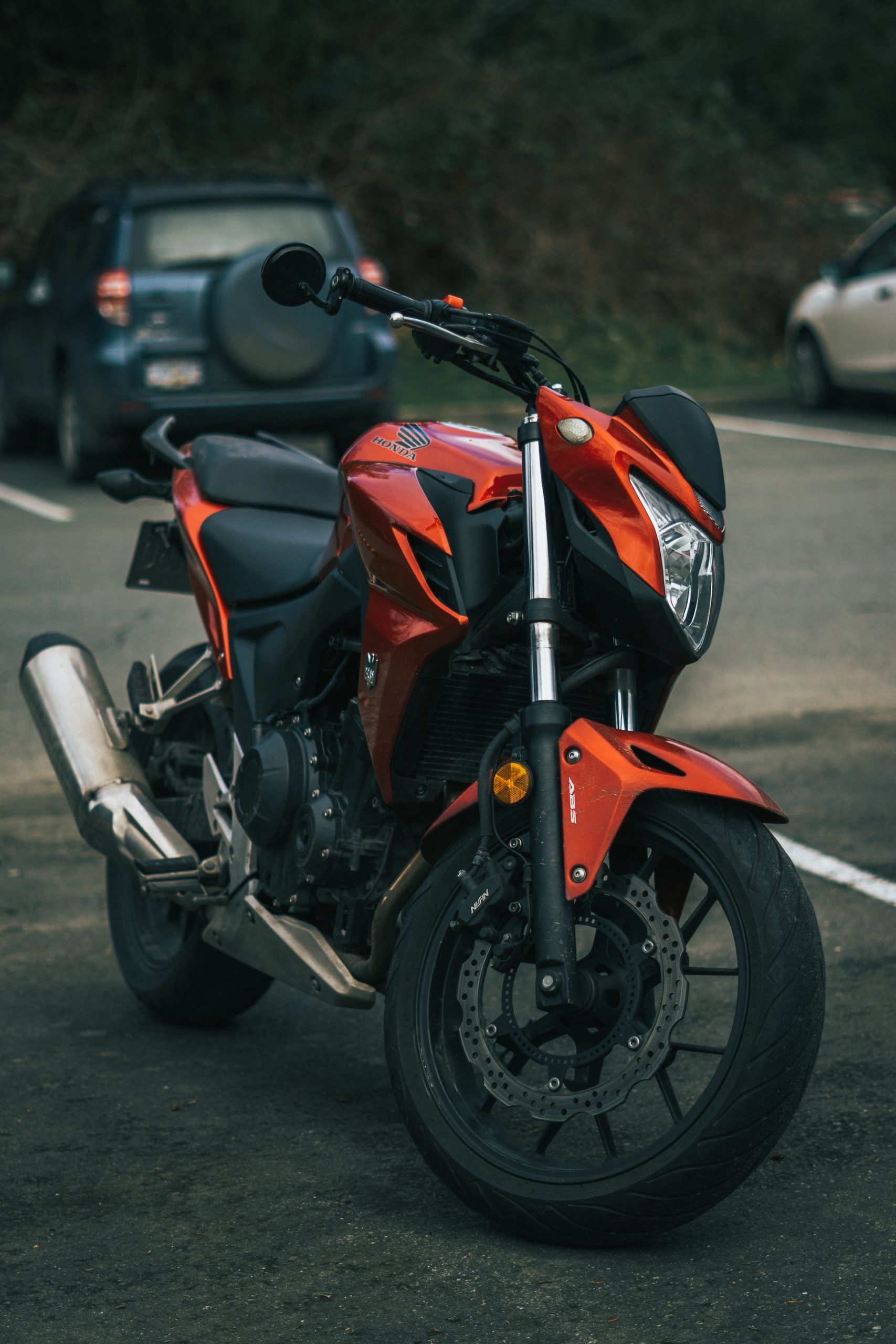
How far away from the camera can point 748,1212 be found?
3.44 meters

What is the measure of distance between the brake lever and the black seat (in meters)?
1.11

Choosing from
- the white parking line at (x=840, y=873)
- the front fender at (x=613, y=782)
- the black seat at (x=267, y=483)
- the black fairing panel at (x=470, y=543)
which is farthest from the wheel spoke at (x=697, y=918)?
the white parking line at (x=840, y=873)

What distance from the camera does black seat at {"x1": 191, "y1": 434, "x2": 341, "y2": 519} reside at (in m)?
4.48

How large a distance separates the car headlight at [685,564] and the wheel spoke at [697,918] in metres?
0.41

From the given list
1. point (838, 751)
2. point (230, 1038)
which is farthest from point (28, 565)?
point (230, 1038)

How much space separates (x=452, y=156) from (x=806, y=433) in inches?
303

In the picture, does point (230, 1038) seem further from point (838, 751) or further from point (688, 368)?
point (688, 368)

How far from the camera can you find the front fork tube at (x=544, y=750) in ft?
10.4

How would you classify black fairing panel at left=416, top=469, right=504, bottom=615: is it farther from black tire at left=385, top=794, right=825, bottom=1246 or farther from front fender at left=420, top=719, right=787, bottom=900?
black tire at left=385, top=794, right=825, bottom=1246

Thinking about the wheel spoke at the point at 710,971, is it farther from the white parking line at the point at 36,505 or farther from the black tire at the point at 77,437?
the black tire at the point at 77,437

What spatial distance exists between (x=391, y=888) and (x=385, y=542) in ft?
2.09

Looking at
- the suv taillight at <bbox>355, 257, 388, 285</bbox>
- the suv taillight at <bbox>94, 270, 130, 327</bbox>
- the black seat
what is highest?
the suv taillight at <bbox>355, 257, 388, 285</bbox>

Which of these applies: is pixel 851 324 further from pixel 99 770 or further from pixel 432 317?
pixel 432 317

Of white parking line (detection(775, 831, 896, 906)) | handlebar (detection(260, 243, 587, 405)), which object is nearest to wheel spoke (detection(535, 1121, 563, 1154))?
handlebar (detection(260, 243, 587, 405))
